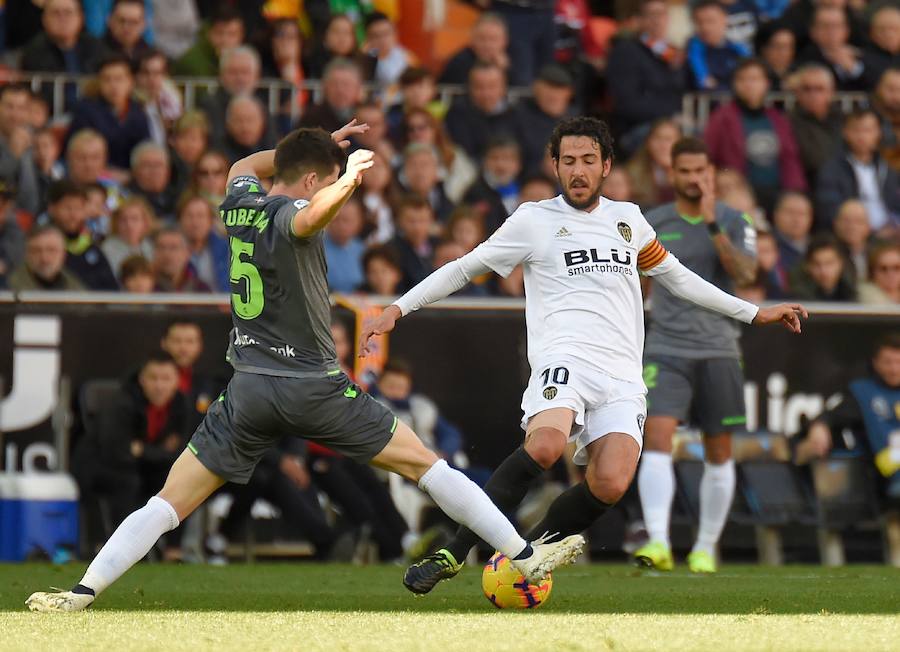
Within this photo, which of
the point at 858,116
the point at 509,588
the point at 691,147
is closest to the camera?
the point at 509,588

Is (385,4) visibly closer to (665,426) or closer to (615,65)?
(615,65)

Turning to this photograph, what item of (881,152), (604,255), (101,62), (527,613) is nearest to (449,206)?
(101,62)

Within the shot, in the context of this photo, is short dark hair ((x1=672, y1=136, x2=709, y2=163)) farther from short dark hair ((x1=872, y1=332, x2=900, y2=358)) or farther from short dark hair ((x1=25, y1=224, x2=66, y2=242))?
short dark hair ((x1=25, y1=224, x2=66, y2=242))

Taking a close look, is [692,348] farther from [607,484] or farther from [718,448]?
[607,484]

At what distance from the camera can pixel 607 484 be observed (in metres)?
8.62

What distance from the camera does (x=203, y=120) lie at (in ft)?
49.1

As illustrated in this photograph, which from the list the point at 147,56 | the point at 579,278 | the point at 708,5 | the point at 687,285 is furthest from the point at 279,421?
the point at 708,5

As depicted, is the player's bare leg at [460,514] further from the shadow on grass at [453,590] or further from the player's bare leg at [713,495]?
the player's bare leg at [713,495]

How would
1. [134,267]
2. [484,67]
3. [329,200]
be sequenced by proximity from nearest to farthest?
[329,200], [134,267], [484,67]

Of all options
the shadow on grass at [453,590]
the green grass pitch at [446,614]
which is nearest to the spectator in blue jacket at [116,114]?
the shadow on grass at [453,590]

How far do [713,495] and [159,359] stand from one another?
388 centimetres

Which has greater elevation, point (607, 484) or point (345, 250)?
point (345, 250)

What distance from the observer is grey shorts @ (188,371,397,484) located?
8203mm

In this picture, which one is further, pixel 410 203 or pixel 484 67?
pixel 484 67
